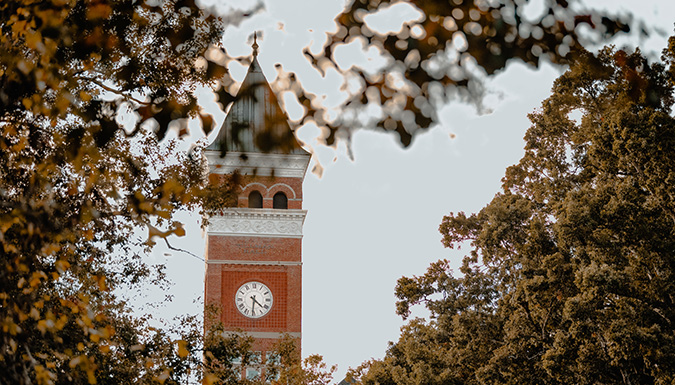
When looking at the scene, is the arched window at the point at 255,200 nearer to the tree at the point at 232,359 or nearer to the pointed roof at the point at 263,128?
the tree at the point at 232,359

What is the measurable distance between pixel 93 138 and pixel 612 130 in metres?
13.6

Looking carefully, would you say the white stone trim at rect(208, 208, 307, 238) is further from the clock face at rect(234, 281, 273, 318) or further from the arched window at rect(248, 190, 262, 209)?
the clock face at rect(234, 281, 273, 318)

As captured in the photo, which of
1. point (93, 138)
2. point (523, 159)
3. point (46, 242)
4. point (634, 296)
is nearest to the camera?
point (93, 138)

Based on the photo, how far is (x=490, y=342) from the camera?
69.3 feet

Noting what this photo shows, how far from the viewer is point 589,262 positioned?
1686 centimetres

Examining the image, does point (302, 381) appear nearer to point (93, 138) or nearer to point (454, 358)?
point (454, 358)

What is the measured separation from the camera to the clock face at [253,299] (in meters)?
34.3

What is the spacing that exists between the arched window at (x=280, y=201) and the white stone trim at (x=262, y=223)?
73cm

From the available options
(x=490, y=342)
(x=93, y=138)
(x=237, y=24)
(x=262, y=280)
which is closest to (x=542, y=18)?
(x=237, y=24)

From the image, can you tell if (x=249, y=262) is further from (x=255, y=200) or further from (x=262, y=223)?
(x=255, y=200)

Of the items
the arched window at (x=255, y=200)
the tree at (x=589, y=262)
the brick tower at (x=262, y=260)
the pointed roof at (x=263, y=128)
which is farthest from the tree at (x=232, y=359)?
the arched window at (x=255, y=200)

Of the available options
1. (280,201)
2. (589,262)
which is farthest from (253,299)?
(589,262)

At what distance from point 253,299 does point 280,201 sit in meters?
4.46

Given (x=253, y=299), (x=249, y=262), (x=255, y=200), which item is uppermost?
(x=255, y=200)
